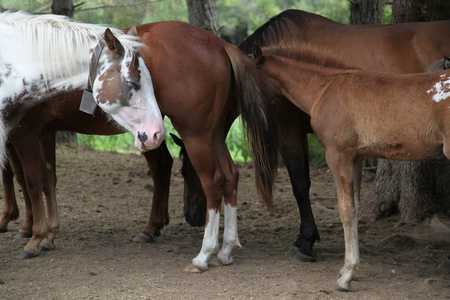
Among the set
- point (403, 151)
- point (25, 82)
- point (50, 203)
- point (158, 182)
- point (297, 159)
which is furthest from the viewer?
point (158, 182)

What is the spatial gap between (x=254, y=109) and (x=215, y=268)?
4.38ft

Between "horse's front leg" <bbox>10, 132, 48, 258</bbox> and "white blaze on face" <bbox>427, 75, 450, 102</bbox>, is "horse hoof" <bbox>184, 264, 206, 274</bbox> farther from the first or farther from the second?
"white blaze on face" <bbox>427, 75, 450, 102</bbox>

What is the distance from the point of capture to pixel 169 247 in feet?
16.4

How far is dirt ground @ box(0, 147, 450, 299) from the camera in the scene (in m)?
3.78

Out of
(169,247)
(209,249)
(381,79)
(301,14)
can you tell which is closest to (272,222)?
(169,247)

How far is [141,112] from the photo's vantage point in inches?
154

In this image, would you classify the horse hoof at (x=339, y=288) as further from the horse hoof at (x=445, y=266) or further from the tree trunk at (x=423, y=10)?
the tree trunk at (x=423, y=10)

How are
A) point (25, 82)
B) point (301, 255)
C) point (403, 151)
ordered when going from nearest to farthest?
point (403, 151) → point (25, 82) → point (301, 255)

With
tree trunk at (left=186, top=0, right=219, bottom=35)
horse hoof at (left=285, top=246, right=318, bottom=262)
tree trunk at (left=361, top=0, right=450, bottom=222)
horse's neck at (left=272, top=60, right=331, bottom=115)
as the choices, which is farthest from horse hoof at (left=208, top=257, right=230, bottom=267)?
tree trunk at (left=186, top=0, right=219, bottom=35)

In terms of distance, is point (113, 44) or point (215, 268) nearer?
point (113, 44)

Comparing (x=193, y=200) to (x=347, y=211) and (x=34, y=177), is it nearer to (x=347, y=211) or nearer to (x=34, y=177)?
(x=34, y=177)

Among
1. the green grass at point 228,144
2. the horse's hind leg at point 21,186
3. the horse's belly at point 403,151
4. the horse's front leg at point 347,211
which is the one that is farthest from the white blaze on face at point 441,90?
the green grass at point 228,144

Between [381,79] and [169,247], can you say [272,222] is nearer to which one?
[169,247]

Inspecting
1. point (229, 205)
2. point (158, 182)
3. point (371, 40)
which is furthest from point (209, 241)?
point (371, 40)
